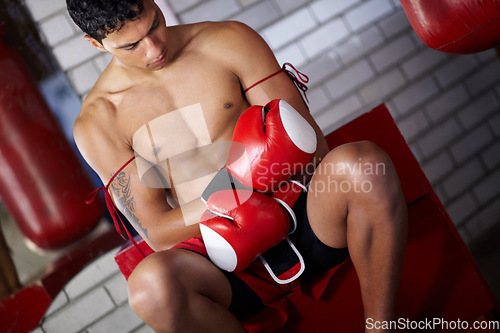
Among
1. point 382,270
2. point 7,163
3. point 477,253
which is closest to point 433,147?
point 477,253

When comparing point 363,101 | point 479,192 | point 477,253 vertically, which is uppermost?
point 363,101

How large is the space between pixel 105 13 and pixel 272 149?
68 cm

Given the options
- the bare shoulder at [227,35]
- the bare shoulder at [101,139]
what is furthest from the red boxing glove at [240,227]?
the bare shoulder at [227,35]

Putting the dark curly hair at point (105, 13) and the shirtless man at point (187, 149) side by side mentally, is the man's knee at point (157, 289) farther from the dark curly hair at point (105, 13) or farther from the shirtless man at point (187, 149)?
the dark curly hair at point (105, 13)

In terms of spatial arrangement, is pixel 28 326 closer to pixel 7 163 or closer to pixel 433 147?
pixel 7 163

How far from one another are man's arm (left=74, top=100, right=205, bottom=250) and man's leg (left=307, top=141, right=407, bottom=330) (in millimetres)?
425

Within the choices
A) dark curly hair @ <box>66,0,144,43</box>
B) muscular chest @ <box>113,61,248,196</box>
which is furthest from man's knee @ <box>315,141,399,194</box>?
dark curly hair @ <box>66,0,144,43</box>

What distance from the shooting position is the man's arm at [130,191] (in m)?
1.37

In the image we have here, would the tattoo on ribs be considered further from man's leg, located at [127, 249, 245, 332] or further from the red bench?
man's leg, located at [127, 249, 245, 332]

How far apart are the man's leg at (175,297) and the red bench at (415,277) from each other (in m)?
0.26

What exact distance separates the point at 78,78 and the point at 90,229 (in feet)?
2.46

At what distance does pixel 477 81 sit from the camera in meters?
2.49

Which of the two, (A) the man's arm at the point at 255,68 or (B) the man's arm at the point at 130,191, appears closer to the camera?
(B) the man's arm at the point at 130,191

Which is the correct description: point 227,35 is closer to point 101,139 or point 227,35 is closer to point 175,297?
point 101,139
